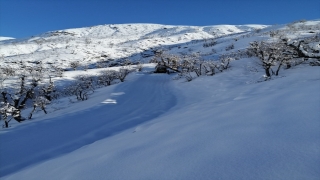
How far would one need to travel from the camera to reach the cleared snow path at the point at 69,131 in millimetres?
6496

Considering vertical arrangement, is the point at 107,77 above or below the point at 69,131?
above

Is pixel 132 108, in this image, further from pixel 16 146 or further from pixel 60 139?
pixel 16 146

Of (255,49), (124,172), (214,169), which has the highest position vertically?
(255,49)

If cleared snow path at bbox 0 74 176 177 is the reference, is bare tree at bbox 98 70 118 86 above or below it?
above

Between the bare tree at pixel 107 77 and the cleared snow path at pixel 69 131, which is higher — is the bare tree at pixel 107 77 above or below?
above

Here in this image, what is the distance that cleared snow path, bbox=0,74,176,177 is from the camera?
21.3ft

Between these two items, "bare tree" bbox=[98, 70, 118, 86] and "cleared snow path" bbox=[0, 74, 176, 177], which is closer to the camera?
"cleared snow path" bbox=[0, 74, 176, 177]

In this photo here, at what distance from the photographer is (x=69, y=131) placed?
8602mm

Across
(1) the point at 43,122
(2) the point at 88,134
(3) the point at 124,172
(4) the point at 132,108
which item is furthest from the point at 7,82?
(3) the point at 124,172

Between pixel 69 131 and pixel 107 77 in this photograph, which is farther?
pixel 107 77

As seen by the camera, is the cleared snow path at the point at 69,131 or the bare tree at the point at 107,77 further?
the bare tree at the point at 107,77

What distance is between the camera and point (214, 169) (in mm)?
1618

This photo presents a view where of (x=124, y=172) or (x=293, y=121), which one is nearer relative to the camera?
(x=124, y=172)

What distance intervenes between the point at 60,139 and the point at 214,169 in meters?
7.83
